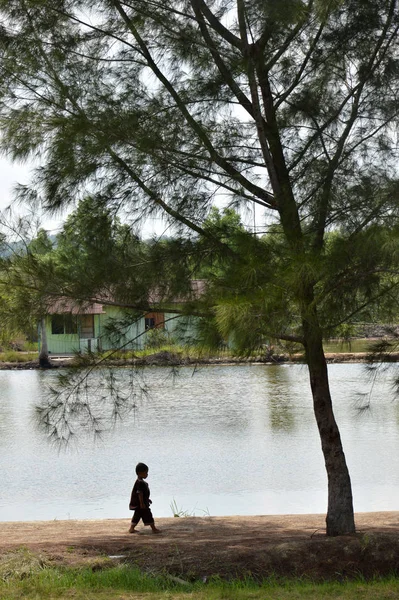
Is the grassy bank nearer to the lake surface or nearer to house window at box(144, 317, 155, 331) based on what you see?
the lake surface

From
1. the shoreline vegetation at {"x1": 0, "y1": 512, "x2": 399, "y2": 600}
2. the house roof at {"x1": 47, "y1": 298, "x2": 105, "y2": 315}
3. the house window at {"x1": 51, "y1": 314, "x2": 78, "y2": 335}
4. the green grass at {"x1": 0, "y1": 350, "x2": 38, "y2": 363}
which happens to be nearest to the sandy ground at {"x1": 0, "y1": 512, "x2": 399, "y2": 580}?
the shoreline vegetation at {"x1": 0, "y1": 512, "x2": 399, "y2": 600}

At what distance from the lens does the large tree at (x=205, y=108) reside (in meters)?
5.52

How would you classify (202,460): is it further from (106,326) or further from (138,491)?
(106,326)

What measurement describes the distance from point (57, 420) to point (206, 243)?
156 cm

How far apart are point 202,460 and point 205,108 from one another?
20.8ft

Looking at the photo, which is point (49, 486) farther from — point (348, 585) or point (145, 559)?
point (348, 585)

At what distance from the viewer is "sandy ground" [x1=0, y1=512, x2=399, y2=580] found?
504 centimetres

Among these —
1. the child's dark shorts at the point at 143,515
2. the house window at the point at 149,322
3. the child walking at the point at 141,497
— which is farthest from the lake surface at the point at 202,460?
the child's dark shorts at the point at 143,515

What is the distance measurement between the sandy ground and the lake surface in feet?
2.90


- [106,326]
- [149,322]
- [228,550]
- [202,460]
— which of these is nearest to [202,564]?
[228,550]

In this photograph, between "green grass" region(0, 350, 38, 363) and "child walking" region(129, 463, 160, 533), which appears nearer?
"child walking" region(129, 463, 160, 533)

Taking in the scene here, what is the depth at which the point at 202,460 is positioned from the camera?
36.9 ft

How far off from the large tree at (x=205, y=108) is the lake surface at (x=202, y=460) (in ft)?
4.12

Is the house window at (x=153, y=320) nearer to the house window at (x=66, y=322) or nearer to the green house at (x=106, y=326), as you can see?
the green house at (x=106, y=326)
